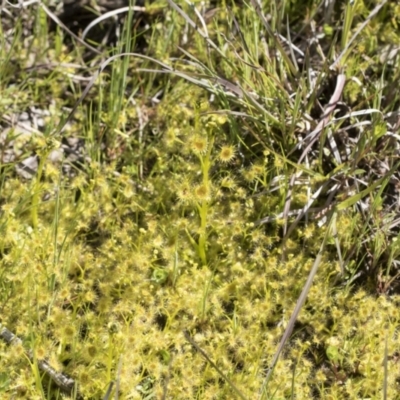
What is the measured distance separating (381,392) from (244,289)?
614mm

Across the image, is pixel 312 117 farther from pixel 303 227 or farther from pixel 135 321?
pixel 135 321

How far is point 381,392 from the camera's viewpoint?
2.47 meters

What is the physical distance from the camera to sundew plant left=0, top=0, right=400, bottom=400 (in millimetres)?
2457

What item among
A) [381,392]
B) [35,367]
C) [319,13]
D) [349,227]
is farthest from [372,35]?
[35,367]

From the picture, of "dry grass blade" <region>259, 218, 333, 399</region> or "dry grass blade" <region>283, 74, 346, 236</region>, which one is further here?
"dry grass blade" <region>283, 74, 346, 236</region>

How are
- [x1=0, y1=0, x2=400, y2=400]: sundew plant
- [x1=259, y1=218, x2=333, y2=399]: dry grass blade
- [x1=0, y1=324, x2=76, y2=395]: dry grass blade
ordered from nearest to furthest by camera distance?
1. [x1=259, y1=218, x2=333, y2=399]: dry grass blade
2. [x1=0, y1=324, x2=76, y2=395]: dry grass blade
3. [x1=0, y1=0, x2=400, y2=400]: sundew plant

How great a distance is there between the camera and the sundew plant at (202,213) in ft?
8.06

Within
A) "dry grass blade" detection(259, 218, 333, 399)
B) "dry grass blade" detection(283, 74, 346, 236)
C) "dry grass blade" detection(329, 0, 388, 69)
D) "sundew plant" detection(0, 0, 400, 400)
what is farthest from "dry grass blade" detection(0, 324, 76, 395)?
"dry grass blade" detection(329, 0, 388, 69)

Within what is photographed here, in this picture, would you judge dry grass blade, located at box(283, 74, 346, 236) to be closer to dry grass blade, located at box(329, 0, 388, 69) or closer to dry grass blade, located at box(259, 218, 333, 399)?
dry grass blade, located at box(329, 0, 388, 69)

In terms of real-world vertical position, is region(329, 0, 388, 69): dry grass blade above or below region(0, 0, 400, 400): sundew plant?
above

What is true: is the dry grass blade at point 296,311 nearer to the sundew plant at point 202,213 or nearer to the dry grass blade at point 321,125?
the sundew plant at point 202,213

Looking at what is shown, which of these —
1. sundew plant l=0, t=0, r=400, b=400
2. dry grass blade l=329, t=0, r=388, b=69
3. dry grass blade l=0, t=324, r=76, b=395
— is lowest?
dry grass blade l=0, t=324, r=76, b=395

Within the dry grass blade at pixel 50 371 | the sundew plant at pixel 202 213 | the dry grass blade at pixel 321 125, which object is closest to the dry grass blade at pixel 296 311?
the sundew plant at pixel 202 213

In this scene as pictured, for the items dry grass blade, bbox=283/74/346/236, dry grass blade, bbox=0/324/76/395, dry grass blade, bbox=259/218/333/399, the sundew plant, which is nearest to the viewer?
dry grass blade, bbox=259/218/333/399
